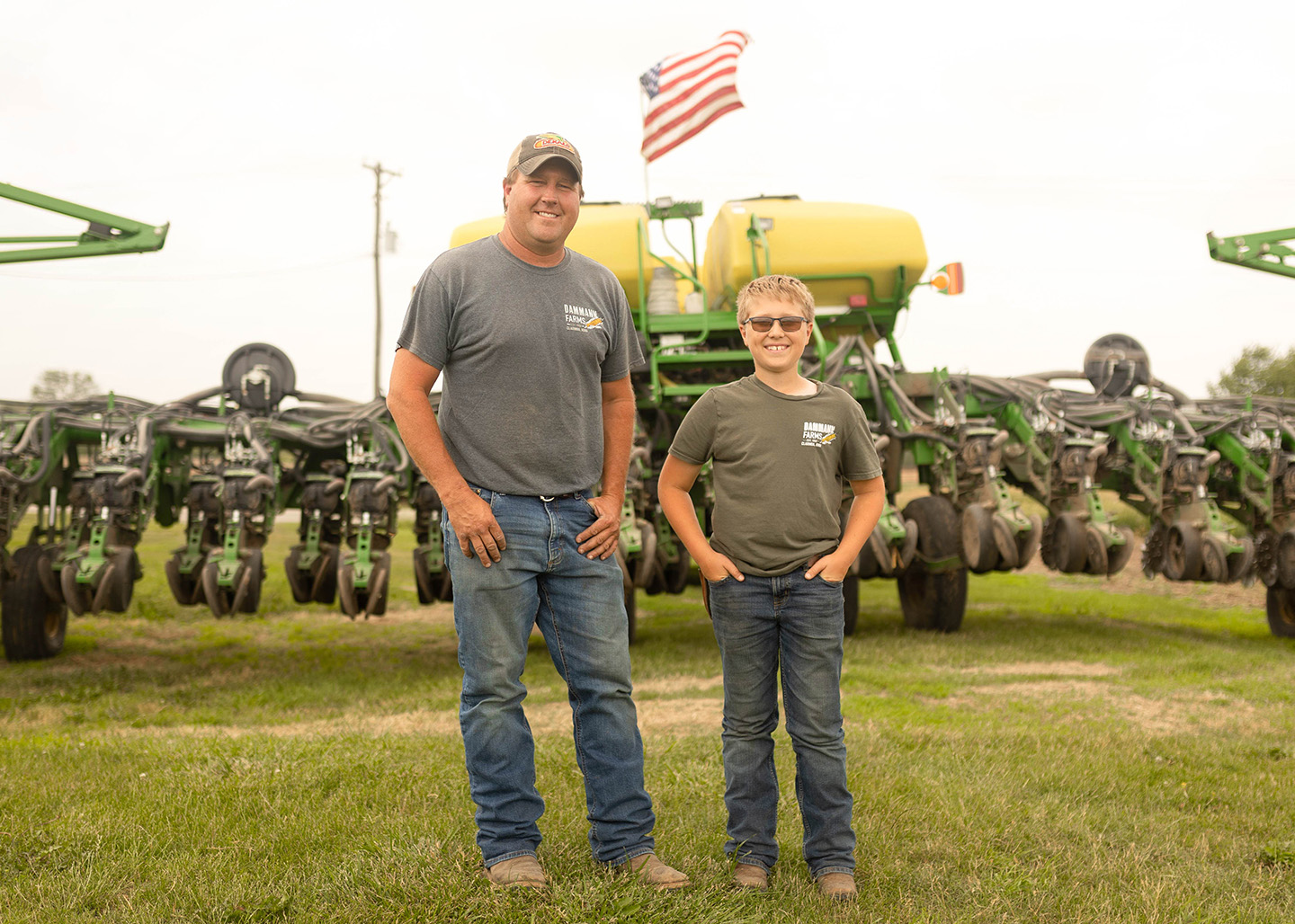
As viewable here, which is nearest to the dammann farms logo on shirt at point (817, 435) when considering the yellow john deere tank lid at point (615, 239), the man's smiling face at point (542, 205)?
the man's smiling face at point (542, 205)

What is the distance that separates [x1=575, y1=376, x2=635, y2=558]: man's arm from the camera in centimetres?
307

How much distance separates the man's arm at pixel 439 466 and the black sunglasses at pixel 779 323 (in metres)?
0.95

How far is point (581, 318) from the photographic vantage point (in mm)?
3045

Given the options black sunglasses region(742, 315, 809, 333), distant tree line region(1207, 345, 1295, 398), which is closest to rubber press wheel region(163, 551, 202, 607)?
black sunglasses region(742, 315, 809, 333)

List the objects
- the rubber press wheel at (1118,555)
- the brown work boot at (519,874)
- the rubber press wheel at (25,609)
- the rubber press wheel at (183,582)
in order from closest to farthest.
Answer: the brown work boot at (519,874), the rubber press wheel at (183,582), the rubber press wheel at (25,609), the rubber press wheel at (1118,555)

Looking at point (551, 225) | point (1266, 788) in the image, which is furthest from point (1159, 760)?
point (551, 225)

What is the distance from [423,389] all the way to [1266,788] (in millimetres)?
3820

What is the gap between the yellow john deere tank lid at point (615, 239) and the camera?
8.55 metres

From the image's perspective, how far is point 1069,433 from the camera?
921 cm

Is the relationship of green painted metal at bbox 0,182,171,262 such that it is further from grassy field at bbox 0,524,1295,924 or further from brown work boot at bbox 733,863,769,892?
brown work boot at bbox 733,863,769,892

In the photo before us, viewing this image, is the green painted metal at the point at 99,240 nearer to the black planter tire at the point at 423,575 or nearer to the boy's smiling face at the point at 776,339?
the black planter tire at the point at 423,575

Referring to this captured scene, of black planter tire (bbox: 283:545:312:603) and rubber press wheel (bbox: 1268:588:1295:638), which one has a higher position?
black planter tire (bbox: 283:545:312:603)

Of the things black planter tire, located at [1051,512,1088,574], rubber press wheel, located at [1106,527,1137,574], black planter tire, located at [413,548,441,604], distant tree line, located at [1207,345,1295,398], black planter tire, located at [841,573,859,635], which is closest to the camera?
black planter tire, located at [413,548,441,604]

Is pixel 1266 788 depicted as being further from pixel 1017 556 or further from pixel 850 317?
pixel 850 317
